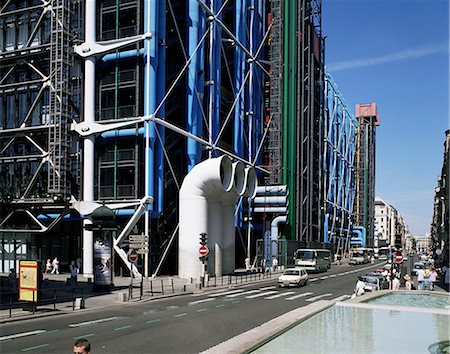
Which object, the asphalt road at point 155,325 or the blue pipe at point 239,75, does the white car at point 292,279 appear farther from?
the blue pipe at point 239,75

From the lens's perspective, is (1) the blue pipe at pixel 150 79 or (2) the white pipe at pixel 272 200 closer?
(1) the blue pipe at pixel 150 79

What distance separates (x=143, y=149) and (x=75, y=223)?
36.3ft

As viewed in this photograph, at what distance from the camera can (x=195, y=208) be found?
43875 mm

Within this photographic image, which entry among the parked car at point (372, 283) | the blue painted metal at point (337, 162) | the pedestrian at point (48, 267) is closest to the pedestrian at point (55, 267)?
the pedestrian at point (48, 267)

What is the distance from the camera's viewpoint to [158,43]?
4766cm

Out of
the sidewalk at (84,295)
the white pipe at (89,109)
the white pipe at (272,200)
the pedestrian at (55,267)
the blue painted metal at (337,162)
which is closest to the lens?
the sidewalk at (84,295)

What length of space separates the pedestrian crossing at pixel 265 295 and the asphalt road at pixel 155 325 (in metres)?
0.07

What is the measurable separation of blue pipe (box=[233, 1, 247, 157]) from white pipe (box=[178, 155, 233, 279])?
67.9 ft

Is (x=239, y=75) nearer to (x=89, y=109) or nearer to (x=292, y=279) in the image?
(x=89, y=109)

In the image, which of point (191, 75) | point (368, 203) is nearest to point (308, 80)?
point (191, 75)

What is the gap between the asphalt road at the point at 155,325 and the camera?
16.6 meters

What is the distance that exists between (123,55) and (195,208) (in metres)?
16.5

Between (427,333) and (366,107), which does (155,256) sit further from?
(366,107)

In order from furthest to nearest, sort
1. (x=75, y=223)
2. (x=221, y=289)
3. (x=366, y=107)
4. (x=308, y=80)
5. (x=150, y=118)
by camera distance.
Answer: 1. (x=366, y=107)
2. (x=308, y=80)
3. (x=75, y=223)
4. (x=150, y=118)
5. (x=221, y=289)
